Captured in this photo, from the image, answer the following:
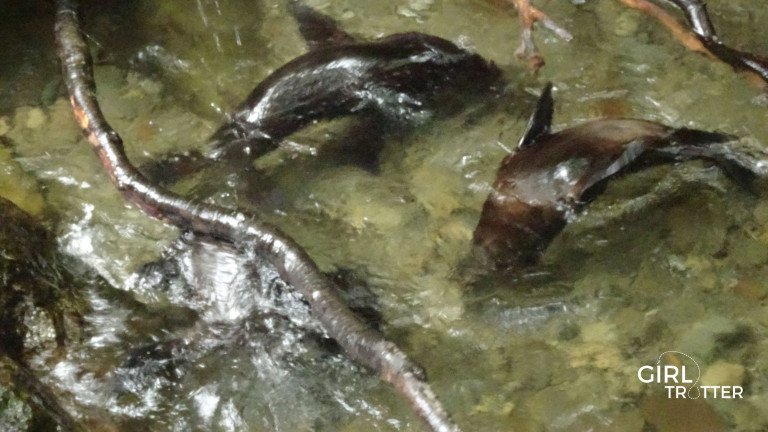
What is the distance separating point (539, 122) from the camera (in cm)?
332

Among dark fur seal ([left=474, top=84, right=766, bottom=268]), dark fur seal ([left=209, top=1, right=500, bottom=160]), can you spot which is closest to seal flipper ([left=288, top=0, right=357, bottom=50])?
dark fur seal ([left=209, top=1, right=500, bottom=160])

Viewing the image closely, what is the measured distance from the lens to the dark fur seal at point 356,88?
363cm

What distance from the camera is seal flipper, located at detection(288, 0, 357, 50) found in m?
4.14

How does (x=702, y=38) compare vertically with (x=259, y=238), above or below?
below

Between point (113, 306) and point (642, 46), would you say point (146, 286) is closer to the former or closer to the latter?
point (113, 306)

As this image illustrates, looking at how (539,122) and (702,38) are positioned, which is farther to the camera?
(702,38)

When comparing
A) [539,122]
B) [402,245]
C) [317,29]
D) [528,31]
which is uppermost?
[317,29]

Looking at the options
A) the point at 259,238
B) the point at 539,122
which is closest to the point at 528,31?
the point at 539,122

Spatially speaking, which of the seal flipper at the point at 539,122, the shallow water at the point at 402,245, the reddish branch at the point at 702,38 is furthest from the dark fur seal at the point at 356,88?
the reddish branch at the point at 702,38

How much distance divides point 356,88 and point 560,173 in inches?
48.7

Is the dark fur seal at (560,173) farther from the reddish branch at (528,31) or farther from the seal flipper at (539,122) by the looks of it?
the reddish branch at (528,31)

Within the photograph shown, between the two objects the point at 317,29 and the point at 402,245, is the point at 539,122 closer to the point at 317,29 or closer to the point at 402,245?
the point at 402,245

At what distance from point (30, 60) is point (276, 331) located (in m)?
2.59

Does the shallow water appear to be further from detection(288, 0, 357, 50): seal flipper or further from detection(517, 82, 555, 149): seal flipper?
detection(517, 82, 555, 149): seal flipper
